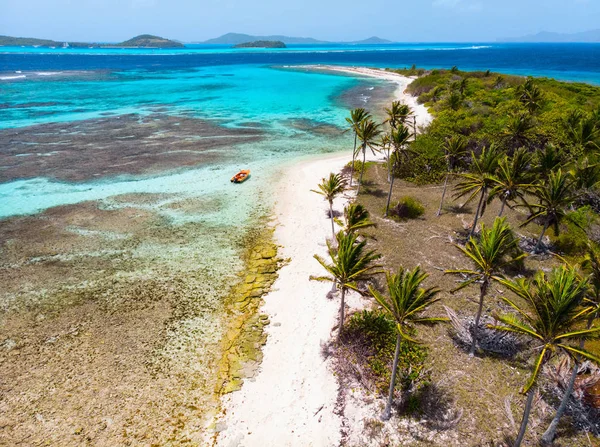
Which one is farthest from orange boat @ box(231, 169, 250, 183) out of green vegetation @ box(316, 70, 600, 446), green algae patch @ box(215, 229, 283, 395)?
green vegetation @ box(316, 70, 600, 446)

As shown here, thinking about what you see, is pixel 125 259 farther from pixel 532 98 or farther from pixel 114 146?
pixel 532 98

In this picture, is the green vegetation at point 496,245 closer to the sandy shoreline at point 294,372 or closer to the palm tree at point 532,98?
the palm tree at point 532,98

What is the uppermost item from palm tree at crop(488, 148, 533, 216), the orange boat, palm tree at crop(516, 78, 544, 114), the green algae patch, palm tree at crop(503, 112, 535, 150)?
palm tree at crop(516, 78, 544, 114)

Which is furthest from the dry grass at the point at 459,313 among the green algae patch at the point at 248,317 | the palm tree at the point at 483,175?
the green algae patch at the point at 248,317

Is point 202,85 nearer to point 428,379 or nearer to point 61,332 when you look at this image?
point 61,332

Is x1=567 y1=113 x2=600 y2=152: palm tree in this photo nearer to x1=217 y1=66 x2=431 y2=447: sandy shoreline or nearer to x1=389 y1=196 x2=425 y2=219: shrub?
x1=389 y1=196 x2=425 y2=219: shrub

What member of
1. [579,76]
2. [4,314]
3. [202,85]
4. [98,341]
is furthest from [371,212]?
[579,76]
